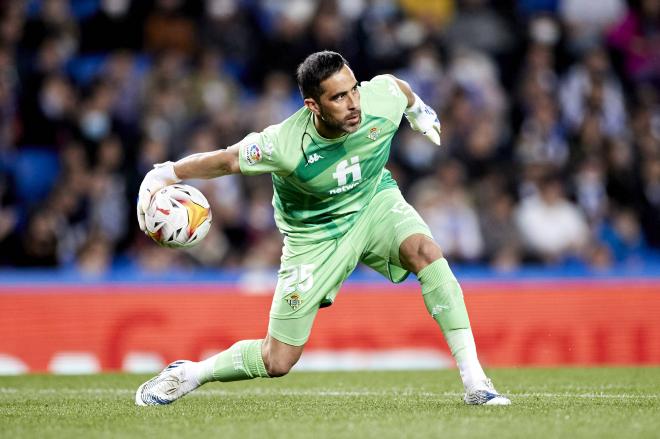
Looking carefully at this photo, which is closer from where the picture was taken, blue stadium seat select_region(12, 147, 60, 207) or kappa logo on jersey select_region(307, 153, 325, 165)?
kappa logo on jersey select_region(307, 153, 325, 165)

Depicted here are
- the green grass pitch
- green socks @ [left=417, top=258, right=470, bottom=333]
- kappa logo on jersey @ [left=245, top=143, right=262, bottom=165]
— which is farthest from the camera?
green socks @ [left=417, top=258, right=470, bottom=333]

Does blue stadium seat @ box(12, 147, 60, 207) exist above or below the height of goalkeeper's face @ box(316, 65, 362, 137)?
below

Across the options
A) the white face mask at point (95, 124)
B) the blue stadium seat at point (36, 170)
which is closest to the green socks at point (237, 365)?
the white face mask at point (95, 124)

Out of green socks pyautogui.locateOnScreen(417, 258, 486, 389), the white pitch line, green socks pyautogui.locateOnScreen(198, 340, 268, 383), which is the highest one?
green socks pyautogui.locateOnScreen(417, 258, 486, 389)

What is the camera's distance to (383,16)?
15.2m

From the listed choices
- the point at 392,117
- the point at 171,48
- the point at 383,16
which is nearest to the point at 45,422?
the point at 392,117

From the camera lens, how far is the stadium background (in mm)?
11383

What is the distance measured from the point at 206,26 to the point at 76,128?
8.25 feet

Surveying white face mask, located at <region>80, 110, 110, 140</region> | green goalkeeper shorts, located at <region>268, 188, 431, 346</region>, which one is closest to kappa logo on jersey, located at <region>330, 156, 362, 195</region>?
green goalkeeper shorts, located at <region>268, 188, 431, 346</region>

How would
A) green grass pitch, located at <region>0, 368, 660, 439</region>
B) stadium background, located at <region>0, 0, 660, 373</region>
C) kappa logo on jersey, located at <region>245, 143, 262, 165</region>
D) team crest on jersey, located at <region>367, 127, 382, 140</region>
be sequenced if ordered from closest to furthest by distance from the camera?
green grass pitch, located at <region>0, 368, 660, 439</region> → kappa logo on jersey, located at <region>245, 143, 262, 165</region> → team crest on jersey, located at <region>367, 127, 382, 140</region> → stadium background, located at <region>0, 0, 660, 373</region>

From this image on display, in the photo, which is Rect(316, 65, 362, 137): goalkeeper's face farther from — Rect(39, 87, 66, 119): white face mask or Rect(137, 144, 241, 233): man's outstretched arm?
Rect(39, 87, 66, 119): white face mask

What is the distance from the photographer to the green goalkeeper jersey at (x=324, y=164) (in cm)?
661

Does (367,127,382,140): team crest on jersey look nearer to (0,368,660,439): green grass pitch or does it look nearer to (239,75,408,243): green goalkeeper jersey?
(239,75,408,243): green goalkeeper jersey

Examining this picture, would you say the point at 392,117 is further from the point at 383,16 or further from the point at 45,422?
the point at 383,16
